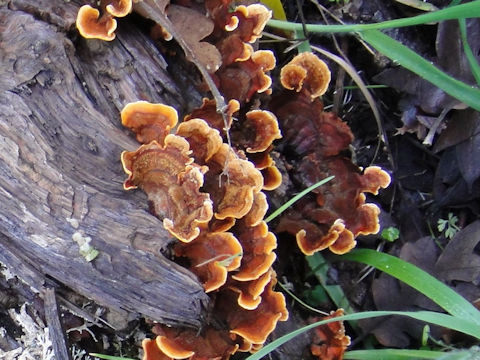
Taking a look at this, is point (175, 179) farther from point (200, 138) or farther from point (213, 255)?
point (213, 255)

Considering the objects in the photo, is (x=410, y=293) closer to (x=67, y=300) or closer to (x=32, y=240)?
(x=67, y=300)

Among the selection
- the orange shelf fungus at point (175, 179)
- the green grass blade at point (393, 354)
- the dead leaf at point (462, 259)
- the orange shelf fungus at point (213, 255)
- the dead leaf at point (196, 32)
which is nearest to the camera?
the orange shelf fungus at point (175, 179)

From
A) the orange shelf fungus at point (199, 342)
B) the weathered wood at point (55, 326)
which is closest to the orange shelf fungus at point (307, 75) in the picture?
the orange shelf fungus at point (199, 342)

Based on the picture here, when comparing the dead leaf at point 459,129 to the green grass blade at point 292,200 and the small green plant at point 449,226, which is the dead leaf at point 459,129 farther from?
the green grass blade at point 292,200

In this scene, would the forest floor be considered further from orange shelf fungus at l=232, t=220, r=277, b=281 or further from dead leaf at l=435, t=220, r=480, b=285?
orange shelf fungus at l=232, t=220, r=277, b=281

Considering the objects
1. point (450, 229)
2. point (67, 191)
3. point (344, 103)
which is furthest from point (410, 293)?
point (67, 191)

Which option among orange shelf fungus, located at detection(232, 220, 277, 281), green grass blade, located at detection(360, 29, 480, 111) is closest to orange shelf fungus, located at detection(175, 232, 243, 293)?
orange shelf fungus, located at detection(232, 220, 277, 281)
